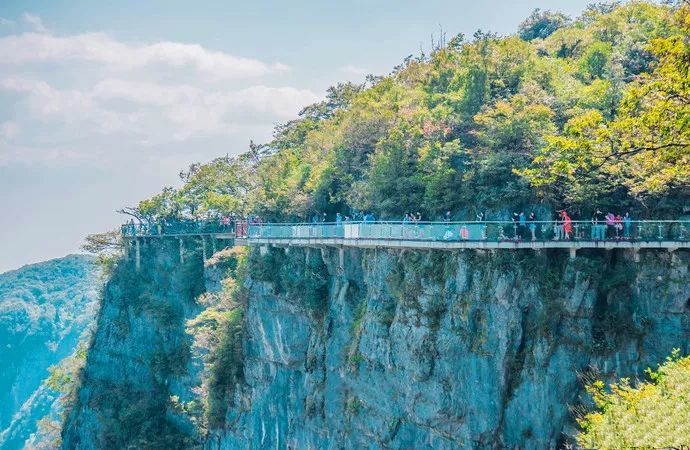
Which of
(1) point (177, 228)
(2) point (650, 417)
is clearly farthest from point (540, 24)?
(2) point (650, 417)

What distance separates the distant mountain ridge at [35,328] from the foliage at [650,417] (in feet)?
409

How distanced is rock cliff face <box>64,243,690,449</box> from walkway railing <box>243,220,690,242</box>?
1067 millimetres

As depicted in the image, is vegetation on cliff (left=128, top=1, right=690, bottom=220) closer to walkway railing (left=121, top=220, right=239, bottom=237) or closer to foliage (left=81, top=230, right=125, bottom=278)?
walkway railing (left=121, top=220, right=239, bottom=237)

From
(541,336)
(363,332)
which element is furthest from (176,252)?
(541,336)

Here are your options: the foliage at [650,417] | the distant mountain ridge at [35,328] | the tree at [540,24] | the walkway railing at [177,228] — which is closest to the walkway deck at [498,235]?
the foliage at [650,417]

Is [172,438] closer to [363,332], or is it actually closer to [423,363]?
[363,332]

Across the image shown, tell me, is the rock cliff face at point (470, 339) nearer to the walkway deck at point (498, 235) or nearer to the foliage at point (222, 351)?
the walkway deck at point (498, 235)

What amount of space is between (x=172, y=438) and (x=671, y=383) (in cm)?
4502

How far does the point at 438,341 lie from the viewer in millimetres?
32812

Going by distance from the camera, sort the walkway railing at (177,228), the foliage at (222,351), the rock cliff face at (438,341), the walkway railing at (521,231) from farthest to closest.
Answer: the walkway railing at (177,228) → the foliage at (222,351) → the rock cliff face at (438,341) → the walkway railing at (521,231)

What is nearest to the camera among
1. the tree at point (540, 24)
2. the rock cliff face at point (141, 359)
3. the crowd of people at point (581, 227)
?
the crowd of people at point (581, 227)

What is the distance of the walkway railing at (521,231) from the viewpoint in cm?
2761

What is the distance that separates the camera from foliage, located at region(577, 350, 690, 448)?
17.7 metres

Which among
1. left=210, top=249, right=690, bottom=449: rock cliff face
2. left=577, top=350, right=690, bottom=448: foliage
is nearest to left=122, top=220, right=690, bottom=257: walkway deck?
left=210, top=249, right=690, bottom=449: rock cliff face
